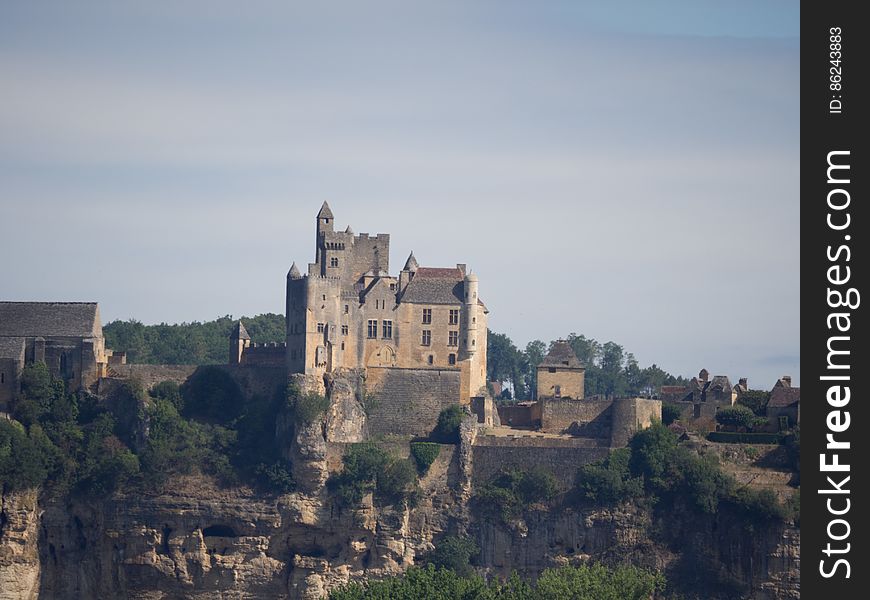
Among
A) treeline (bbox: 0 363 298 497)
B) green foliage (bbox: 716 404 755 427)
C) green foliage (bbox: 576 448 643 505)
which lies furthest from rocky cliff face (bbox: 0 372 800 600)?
green foliage (bbox: 716 404 755 427)

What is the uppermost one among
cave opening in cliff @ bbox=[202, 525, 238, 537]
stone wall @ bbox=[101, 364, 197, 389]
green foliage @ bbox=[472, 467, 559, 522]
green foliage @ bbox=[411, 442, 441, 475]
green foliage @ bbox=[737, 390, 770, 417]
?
stone wall @ bbox=[101, 364, 197, 389]

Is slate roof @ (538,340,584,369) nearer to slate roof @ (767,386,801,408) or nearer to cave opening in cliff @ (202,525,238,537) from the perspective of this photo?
slate roof @ (767,386,801,408)

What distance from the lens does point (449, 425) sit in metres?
85.7

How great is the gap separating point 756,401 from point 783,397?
6.17ft

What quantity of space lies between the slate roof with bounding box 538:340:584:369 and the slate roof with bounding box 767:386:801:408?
855 centimetres

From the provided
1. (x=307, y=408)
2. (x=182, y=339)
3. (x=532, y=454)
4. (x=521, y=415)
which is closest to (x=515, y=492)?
(x=532, y=454)

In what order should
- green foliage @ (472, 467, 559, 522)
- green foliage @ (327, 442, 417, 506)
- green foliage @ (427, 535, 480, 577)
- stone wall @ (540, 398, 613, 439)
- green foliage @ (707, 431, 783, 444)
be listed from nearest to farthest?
green foliage @ (427, 535, 480, 577) → green foliage @ (472, 467, 559, 522) → green foliage @ (327, 442, 417, 506) → green foliage @ (707, 431, 783, 444) → stone wall @ (540, 398, 613, 439)

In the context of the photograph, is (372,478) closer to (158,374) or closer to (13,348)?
(158,374)

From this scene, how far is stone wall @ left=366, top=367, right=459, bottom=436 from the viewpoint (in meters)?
86.6

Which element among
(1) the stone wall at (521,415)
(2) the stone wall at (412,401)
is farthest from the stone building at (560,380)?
(2) the stone wall at (412,401)

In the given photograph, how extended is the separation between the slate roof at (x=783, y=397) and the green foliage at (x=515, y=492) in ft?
35.4

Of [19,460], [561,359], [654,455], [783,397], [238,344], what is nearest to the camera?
[654,455]

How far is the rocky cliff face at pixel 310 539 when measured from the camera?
274ft
